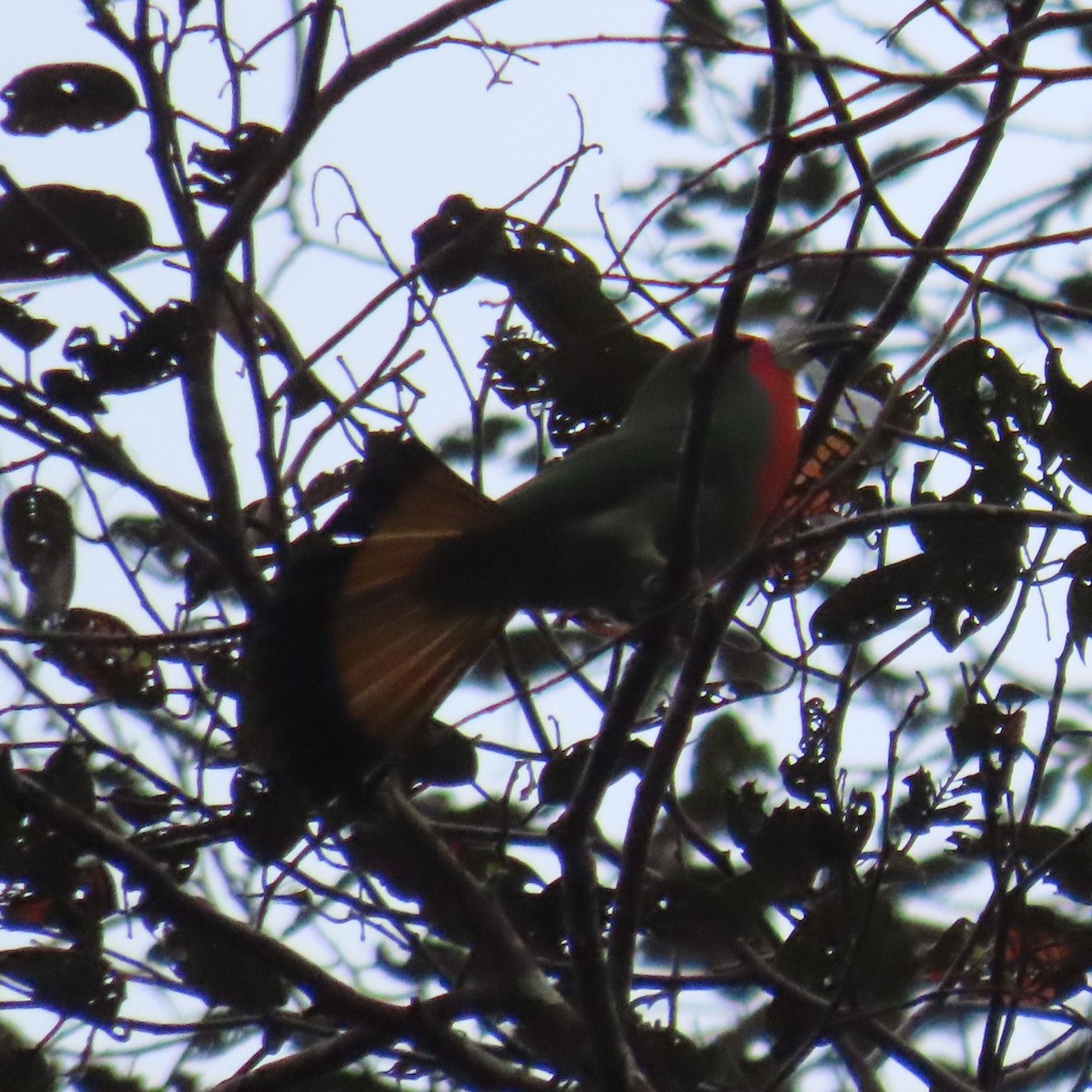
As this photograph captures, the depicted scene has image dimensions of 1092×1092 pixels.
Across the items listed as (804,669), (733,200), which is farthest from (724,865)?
(733,200)

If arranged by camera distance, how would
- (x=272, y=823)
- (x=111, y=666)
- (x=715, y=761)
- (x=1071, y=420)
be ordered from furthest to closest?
(x=715, y=761), (x=111, y=666), (x=272, y=823), (x=1071, y=420)

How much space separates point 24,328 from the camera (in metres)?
2.59

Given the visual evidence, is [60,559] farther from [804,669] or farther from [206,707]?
[804,669]

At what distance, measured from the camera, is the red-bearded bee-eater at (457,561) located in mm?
2521

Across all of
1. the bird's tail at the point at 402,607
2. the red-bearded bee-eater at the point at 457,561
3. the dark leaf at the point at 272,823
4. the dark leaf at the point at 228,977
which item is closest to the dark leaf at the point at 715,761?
the red-bearded bee-eater at the point at 457,561

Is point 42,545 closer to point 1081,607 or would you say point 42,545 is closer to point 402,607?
point 402,607

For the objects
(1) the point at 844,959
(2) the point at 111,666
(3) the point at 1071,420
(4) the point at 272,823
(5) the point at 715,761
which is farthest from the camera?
(5) the point at 715,761

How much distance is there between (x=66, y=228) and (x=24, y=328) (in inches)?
6.7

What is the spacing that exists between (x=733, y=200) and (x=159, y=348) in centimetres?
351

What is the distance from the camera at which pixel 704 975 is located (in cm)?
264

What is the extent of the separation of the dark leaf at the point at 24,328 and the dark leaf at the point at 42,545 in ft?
1.05

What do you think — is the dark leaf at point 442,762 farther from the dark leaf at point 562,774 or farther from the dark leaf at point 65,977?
the dark leaf at point 65,977

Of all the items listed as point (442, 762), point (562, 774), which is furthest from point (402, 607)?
point (562, 774)

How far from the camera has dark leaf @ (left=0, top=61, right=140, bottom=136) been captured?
105 inches
